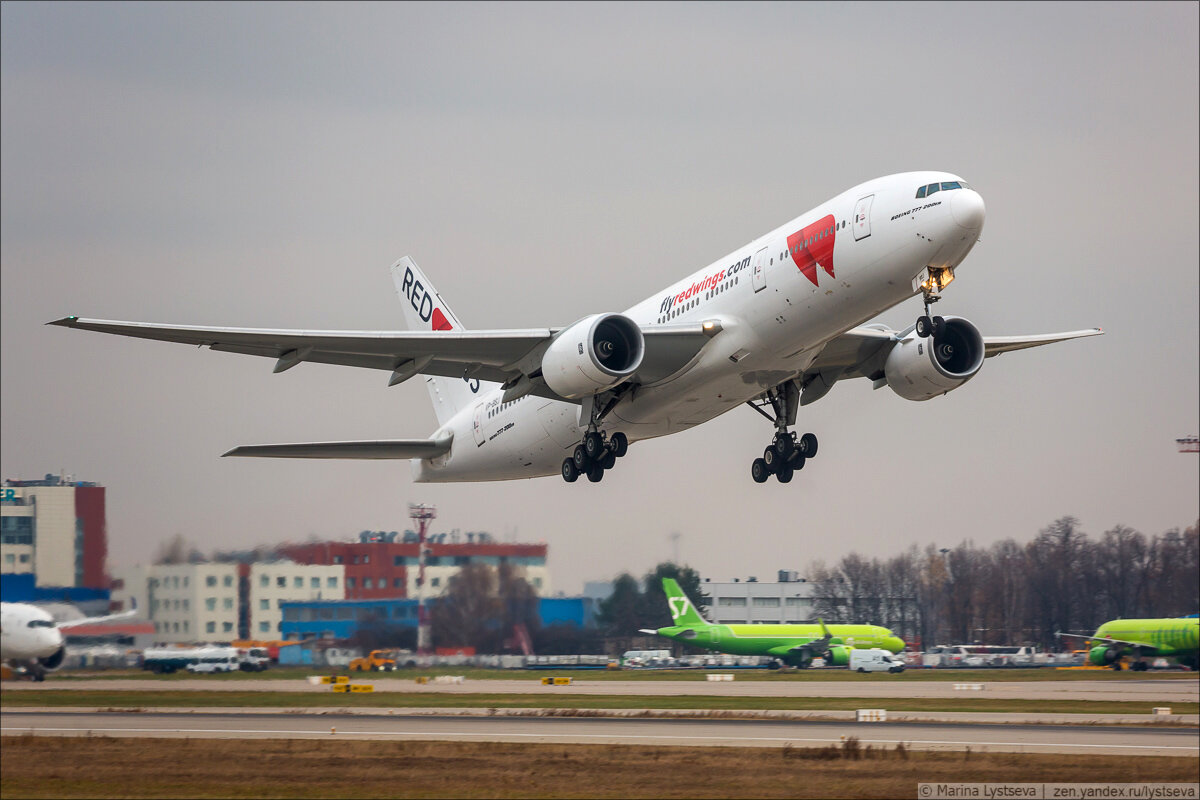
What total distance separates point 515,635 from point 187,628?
44.1 ft

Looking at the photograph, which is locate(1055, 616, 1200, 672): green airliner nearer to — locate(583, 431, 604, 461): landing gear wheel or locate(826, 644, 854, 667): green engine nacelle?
Result: locate(826, 644, 854, 667): green engine nacelle

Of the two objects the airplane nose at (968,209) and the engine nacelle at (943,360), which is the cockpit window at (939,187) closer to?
the airplane nose at (968,209)

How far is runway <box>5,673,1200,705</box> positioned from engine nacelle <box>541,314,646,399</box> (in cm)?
2913

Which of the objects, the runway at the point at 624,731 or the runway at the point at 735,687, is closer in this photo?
the runway at the point at 624,731

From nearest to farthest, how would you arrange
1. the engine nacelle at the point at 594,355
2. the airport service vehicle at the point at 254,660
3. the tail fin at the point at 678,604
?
the engine nacelle at the point at 594,355, the airport service vehicle at the point at 254,660, the tail fin at the point at 678,604

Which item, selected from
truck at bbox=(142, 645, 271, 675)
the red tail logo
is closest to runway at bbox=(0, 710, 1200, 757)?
truck at bbox=(142, 645, 271, 675)

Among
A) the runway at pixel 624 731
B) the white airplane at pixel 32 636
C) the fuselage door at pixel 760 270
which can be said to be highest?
the fuselage door at pixel 760 270

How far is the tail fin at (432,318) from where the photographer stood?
148ft

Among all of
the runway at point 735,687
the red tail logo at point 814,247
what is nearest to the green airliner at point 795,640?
the runway at point 735,687

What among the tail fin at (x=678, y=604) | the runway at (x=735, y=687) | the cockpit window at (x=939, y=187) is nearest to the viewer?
the cockpit window at (x=939, y=187)

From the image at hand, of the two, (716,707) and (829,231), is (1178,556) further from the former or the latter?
(829,231)

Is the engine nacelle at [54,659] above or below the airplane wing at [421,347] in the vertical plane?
below

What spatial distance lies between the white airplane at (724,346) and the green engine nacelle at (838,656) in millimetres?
37150

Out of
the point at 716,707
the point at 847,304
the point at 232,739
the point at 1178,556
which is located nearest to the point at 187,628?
the point at 232,739
